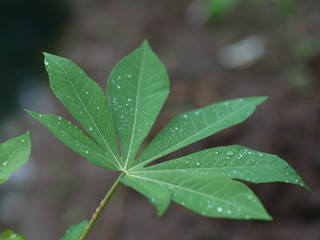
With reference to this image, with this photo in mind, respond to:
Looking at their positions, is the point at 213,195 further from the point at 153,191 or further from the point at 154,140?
the point at 154,140

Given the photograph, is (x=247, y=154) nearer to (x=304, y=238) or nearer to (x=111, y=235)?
(x=304, y=238)

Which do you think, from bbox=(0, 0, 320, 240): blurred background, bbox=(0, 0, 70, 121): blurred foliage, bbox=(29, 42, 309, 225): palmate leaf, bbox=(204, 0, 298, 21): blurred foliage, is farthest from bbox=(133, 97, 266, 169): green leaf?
bbox=(0, 0, 70, 121): blurred foliage

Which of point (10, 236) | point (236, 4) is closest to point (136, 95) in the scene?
point (10, 236)

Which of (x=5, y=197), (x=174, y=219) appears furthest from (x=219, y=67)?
(x=5, y=197)

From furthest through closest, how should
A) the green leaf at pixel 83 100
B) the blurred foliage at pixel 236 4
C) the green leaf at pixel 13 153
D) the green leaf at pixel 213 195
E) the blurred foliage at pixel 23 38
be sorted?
the blurred foliage at pixel 23 38 → the blurred foliage at pixel 236 4 → the green leaf at pixel 83 100 → the green leaf at pixel 13 153 → the green leaf at pixel 213 195

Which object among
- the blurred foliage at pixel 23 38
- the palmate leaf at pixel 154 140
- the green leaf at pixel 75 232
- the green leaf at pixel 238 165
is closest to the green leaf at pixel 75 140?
the palmate leaf at pixel 154 140

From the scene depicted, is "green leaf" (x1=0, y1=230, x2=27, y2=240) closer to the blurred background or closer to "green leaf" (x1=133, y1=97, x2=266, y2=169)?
"green leaf" (x1=133, y1=97, x2=266, y2=169)

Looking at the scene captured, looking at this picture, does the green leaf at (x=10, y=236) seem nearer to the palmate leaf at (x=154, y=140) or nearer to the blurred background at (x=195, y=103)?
the palmate leaf at (x=154, y=140)
